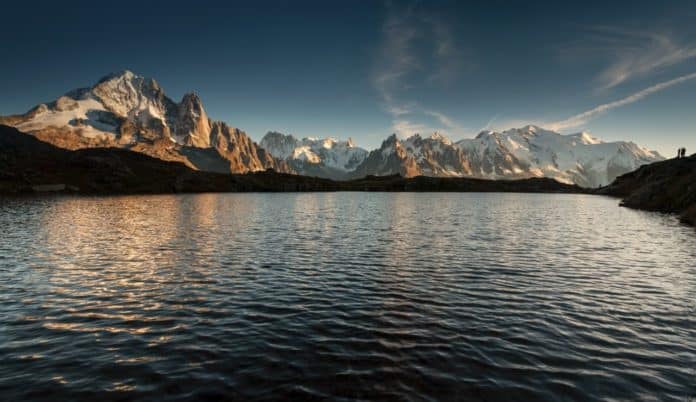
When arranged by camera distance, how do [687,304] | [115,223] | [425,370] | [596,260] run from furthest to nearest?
[115,223] < [596,260] < [687,304] < [425,370]

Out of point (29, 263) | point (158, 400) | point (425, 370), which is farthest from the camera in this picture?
point (29, 263)

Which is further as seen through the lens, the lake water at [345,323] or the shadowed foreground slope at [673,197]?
the shadowed foreground slope at [673,197]

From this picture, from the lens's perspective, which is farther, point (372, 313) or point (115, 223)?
point (115, 223)

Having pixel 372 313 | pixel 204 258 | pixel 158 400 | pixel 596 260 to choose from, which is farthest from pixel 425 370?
pixel 596 260

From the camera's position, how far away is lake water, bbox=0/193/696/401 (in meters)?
13.5

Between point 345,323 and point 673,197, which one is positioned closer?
point 345,323

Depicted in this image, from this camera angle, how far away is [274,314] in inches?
829

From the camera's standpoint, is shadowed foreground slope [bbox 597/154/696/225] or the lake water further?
shadowed foreground slope [bbox 597/154/696/225]

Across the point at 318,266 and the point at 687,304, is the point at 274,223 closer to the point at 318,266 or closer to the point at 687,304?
the point at 318,266

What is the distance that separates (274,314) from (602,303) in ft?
67.7

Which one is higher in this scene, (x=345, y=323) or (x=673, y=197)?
(x=673, y=197)

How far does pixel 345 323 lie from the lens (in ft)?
64.5

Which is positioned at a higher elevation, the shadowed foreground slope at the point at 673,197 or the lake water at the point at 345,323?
the shadowed foreground slope at the point at 673,197

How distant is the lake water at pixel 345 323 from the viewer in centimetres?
1353
